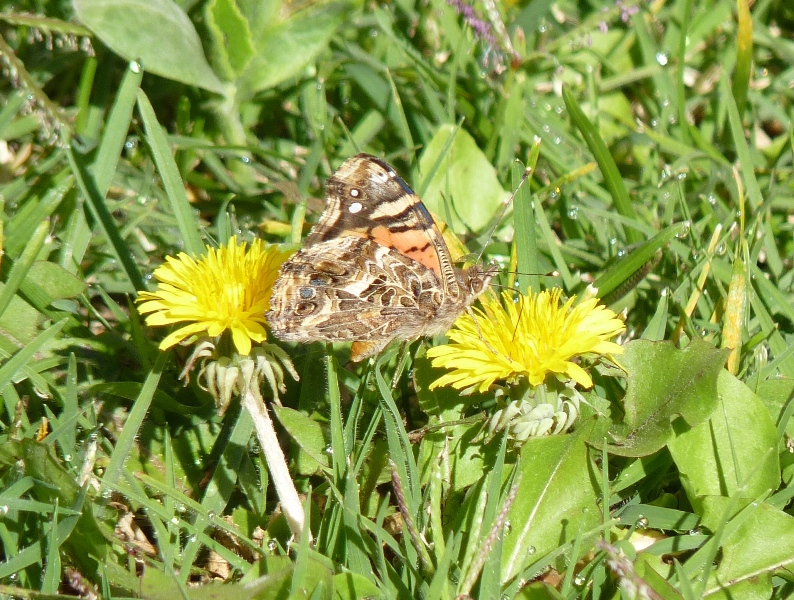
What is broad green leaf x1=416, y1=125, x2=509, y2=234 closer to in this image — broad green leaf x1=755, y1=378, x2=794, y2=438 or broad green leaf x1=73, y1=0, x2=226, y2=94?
broad green leaf x1=73, y1=0, x2=226, y2=94

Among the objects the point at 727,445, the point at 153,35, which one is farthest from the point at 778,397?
the point at 153,35

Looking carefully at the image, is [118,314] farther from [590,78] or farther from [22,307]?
[590,78]

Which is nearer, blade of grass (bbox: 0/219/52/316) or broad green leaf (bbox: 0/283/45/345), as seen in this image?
blade of grass (bbox: 0/219/52/316)

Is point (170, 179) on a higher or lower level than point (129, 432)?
higher

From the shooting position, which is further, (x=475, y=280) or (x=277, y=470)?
(x=475, y=280)

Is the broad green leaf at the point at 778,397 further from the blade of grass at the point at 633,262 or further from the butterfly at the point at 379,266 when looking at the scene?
the butterfly at the point at 379,266

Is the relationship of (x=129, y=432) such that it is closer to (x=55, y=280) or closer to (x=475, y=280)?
(x=55, y=280)

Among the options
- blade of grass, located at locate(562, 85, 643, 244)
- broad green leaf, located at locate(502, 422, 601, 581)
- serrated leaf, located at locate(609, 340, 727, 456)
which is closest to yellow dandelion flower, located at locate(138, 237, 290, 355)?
broad green leaf, located at locate(502, 422, 601, 581)

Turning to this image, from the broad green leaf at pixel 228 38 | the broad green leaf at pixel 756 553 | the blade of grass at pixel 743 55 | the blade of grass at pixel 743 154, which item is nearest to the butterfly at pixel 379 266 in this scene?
the broad green leaf at pixel 756 553
